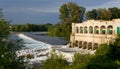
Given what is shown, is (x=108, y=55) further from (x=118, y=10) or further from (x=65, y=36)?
(x=65, y=36)

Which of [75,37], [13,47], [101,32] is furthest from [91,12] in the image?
[13,47]

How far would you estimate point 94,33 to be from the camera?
65.6 meters

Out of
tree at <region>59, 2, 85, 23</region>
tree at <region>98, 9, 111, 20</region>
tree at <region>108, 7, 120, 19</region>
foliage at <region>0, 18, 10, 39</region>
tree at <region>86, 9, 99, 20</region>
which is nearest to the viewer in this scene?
foliage at <region>0, 18, 10, 39</region>

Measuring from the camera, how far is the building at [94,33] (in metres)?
58.2

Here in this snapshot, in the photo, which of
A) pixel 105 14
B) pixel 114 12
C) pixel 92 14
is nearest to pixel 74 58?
pixel 105 14

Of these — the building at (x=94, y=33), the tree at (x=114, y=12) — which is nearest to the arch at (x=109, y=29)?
the building at (x=94, y=33)

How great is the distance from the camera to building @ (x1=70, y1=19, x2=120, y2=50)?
191 ft

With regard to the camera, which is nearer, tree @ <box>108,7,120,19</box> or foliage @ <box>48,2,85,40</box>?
tree @ <box>108,7,120,19</box>

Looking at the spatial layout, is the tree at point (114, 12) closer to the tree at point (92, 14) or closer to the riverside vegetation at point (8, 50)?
the tree at point (92, 14)

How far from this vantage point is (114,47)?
2800 cm

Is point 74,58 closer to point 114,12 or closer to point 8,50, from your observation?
point 8,50

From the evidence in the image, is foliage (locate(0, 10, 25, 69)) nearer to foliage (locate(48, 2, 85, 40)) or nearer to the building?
the building

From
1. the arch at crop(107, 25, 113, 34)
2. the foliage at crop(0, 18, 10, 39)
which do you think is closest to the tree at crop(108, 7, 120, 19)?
the arch at crop(107, 25, 113, 34)

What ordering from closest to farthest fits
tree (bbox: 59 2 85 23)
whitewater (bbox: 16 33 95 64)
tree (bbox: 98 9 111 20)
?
whitewater (bbox: 16 33 95 64), tree (bbox: 98 9 111 20), tree (bbox: 59 2 85 23)
